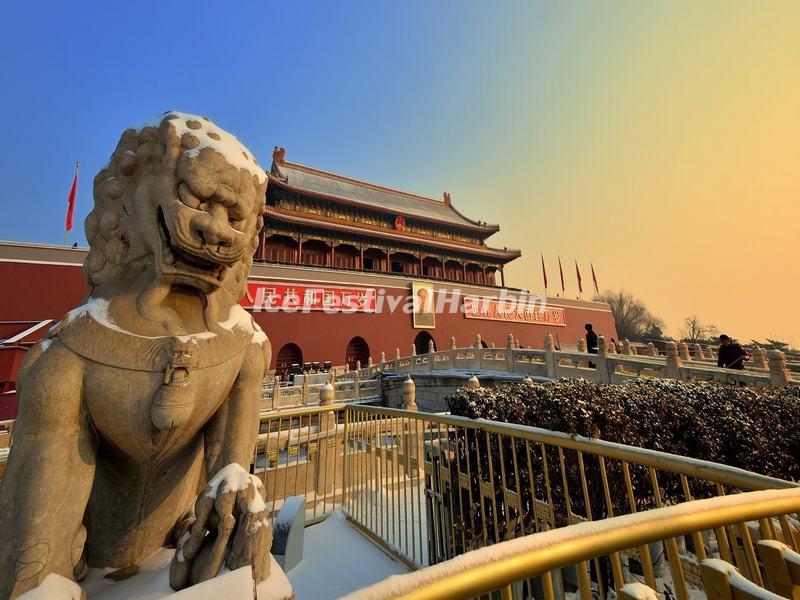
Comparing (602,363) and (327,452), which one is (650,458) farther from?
(602,363)

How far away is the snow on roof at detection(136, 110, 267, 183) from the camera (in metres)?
1.38

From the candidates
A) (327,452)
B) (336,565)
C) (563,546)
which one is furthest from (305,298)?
(563,546)

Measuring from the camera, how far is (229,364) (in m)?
1.38

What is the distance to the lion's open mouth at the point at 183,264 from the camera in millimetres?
1313

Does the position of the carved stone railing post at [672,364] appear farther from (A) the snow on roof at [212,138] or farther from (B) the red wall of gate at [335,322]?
(B) the red wall of gate at [335,322]

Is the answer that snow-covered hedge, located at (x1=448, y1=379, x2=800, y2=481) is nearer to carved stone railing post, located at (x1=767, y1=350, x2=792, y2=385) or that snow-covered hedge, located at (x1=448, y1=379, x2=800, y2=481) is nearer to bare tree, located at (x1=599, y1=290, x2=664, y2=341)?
carved stone railing post, located at (x1=767, y1=350, x2=792, y2=385)

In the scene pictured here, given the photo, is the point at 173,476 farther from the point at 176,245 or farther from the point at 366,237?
the point at 366,237

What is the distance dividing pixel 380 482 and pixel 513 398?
4.79 ft

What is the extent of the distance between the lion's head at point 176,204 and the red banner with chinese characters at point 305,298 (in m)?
12.2

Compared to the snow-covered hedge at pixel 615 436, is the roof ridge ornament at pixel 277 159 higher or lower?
higher

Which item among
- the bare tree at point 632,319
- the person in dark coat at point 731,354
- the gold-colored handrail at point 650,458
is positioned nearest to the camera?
the gold-colored handrail at point 650,458

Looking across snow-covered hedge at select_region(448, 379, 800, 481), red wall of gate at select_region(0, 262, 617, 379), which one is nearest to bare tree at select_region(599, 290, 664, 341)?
red wall of gate at select_region(0, 262, 617, 379)

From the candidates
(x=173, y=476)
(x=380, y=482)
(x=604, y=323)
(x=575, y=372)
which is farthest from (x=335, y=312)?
(x=604, y=323)

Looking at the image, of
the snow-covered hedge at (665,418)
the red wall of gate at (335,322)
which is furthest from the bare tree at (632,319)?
the snow-covered hedge at (665,418)
